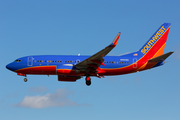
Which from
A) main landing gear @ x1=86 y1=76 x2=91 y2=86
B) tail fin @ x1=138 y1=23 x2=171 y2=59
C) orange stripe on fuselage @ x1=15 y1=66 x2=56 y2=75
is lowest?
main landing gear @ x1=86 y1=76 x2=91 y2=86

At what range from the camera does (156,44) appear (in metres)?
60.0

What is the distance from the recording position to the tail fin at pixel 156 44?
5909 centimetres

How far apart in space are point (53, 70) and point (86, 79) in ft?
18.1

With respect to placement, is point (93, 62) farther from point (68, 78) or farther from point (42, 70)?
point (42, 70)

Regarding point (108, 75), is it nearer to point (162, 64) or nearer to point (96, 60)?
point (96, 60)

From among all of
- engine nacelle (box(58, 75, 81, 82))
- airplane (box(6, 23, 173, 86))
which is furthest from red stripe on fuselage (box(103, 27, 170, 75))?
engine nacelle (box(58, 75, 81, 82))

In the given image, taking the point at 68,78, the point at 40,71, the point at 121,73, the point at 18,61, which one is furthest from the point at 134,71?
the point at 18,61

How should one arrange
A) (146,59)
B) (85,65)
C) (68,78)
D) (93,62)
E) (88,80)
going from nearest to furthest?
(93,62), (85,65), (88,80), (146,59), (68,78)

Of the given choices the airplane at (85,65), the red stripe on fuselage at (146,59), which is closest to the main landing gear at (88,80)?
the airplane at (85,65)

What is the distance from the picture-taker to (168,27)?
202 feet

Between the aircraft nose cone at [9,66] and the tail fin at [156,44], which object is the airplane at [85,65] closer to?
the aircraft nose cone at [9,66]

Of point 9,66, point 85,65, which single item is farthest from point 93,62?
point 9,66

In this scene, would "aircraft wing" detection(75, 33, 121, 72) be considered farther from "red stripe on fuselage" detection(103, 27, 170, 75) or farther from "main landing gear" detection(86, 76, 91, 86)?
"red stripe on fuselage" detection(103, 27, 170, 75)

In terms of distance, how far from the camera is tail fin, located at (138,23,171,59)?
59091mm
